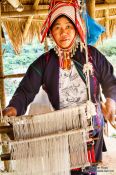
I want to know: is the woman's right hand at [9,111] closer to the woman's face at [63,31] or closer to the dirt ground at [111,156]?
the woman's face at [63,31]

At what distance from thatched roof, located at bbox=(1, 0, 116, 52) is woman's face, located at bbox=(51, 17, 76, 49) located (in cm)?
130

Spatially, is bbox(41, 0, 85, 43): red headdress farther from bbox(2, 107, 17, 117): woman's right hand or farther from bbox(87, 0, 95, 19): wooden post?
bbox(87, 0, 95, 19): wooden post

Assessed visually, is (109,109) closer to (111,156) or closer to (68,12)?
(68,12)

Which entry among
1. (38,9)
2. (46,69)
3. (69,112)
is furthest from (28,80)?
(38,9)

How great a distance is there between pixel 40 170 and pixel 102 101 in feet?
1.49

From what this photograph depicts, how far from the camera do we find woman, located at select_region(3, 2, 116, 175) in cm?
168

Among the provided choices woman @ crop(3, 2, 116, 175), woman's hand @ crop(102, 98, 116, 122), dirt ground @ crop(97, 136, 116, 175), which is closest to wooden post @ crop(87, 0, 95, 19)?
woman @ crop(3, 2, 116, 175)

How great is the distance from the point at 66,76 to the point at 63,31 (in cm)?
20

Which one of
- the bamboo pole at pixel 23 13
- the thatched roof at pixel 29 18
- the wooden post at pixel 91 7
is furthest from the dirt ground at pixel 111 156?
the wooden post at pixel 91 7

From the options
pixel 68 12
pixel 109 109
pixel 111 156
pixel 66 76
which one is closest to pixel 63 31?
pixel 68 12

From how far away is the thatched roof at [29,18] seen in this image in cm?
310

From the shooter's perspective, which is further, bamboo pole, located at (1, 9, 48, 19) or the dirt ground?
the dirt ground

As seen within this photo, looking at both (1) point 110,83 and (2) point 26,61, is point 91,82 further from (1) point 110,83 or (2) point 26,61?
(2) point 26,61

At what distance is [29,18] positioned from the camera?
3482 millimetres
